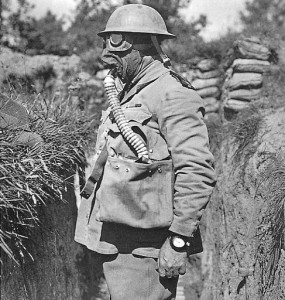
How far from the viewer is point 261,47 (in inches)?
249

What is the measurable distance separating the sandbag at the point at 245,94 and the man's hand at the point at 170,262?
380cm

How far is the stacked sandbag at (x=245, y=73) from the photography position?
19.9 ft

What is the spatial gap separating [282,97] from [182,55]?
2.08 metres

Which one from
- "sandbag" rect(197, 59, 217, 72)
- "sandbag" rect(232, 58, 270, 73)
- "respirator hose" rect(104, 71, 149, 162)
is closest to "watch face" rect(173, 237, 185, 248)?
"respirator hose" rect(104, 71, 149, 162)

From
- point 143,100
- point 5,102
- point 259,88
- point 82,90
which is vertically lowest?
point 82,90

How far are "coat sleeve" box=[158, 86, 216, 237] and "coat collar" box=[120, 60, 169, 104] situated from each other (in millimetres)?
255

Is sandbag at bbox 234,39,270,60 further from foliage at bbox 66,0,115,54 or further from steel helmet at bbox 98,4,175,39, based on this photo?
steel helmet at bbox 98,4,175,39

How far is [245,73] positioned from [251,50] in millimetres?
298

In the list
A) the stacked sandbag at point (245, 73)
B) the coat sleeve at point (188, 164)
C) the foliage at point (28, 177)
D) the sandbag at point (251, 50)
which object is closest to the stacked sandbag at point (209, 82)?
the stacked sandbag at point (245, 73)

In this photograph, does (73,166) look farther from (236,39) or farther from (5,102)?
(236,39)

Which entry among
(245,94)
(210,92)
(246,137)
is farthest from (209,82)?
(246,137)

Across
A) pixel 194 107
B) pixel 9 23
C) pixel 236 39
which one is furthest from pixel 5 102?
pixel 9 23

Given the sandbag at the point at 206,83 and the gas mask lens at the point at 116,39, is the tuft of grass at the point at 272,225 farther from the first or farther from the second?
the sandbag at the point at 206,83

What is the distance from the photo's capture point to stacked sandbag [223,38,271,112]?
607 cm
